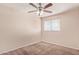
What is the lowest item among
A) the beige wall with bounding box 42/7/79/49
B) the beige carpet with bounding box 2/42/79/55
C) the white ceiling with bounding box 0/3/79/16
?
the beige carpet with bounding box 2/42/79/55

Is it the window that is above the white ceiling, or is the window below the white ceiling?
below

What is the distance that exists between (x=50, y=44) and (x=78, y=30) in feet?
1.83

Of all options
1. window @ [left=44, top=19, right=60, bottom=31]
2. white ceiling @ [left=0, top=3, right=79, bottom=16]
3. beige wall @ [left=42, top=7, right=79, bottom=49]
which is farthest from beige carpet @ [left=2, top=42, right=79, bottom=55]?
white ceiling @ [left=0, top=3, right=79, bottom=16]

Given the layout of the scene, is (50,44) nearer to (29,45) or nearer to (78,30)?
(29,45)

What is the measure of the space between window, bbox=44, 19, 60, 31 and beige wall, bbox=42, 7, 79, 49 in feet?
0.20

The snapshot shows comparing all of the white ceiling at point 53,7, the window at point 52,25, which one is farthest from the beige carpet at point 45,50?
the white ceiling at point 53,7

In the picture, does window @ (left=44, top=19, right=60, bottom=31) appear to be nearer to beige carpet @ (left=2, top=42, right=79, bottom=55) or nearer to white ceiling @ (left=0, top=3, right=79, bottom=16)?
white ceiling @ (left=0, top=3, right=79, bottom=16)

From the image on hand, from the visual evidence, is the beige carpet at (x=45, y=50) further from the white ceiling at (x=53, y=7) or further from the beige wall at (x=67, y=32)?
the white ceiling at (x=53, y=7)

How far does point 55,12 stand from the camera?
172 cm

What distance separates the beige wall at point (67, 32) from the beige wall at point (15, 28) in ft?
0.72

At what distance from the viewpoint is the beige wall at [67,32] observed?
168 centimetres

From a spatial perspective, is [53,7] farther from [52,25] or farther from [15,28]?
[15,28]

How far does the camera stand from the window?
1745mm
